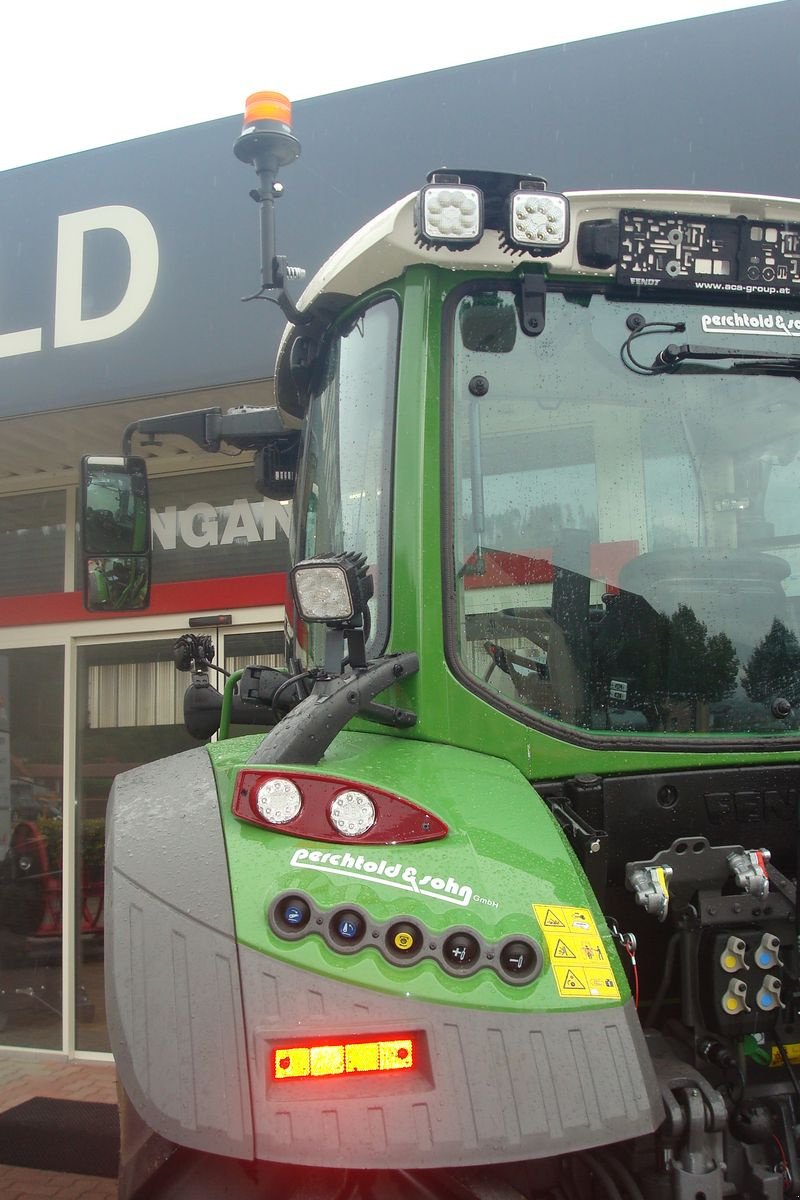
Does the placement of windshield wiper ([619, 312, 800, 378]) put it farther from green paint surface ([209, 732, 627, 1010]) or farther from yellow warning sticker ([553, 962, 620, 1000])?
yellow warning sticker ([553, 962, 620, 1000])

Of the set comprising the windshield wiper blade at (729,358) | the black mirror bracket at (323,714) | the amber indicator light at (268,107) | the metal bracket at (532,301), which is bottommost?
the black mirror bracket at (323,714)

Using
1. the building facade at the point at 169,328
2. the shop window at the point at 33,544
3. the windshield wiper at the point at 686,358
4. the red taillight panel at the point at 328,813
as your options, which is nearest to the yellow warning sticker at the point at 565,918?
the red taillight panel at the point at 328,813

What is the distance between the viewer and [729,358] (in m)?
2.65

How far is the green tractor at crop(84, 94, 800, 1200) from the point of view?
5.54ft

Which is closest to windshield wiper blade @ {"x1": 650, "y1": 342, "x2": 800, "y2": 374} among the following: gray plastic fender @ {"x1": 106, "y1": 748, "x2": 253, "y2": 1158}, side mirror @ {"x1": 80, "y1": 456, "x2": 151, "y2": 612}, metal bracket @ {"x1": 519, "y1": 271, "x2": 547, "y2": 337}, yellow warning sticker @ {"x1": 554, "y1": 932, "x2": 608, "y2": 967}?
metal bracket @ {"x1": 519, "y1": 271, "x2": 547, "y2": 337}

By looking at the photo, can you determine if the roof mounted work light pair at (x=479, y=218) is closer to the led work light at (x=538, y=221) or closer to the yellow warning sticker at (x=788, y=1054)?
the led work light at (x=538, y=221)

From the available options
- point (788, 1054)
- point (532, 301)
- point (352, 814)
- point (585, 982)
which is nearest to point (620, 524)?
point (532, 301)

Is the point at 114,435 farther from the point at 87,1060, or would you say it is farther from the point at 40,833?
the point at 87,1060

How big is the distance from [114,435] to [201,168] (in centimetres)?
185

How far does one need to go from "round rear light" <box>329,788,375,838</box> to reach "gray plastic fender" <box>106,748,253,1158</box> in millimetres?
211

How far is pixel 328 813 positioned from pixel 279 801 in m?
0.09

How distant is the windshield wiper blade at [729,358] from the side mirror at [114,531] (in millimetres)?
1893

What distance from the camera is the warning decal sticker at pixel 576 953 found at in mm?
1772

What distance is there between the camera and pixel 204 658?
13.2ft
